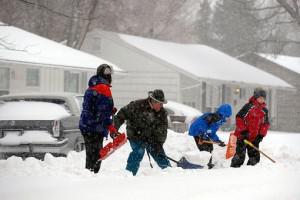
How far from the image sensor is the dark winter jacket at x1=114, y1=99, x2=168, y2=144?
33.3ft

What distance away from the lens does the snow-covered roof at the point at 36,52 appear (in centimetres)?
2047

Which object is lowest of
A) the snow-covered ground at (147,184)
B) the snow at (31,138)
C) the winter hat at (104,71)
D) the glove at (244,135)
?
the snow-covered ground at (147,184)

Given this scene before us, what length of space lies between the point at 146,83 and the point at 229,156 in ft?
55.9

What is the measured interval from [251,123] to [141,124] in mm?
2459

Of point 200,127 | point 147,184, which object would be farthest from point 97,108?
point 200,127

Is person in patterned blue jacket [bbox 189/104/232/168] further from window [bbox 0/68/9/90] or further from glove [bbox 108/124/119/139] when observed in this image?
window [bbox 0/68/9/90]

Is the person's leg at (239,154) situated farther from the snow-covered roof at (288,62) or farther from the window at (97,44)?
the snow-covered roof at (288,62)

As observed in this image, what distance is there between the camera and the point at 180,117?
22.1 meters

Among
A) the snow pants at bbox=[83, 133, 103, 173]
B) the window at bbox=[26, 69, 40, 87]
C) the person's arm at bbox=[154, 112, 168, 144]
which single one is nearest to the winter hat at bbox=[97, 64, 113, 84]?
the snow pants at bbox=[83, 133, 103, 173]

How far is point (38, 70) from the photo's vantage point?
24.2m

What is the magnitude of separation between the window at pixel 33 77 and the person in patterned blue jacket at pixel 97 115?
14709mm

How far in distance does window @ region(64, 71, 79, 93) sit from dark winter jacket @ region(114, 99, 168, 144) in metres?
16.4

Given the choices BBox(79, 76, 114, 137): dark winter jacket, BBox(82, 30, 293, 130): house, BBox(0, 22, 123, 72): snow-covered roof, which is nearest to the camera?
BBox(79, 76, 114, 137): dark winter jacket

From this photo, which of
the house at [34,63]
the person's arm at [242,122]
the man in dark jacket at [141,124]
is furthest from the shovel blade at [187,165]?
the house at [34,63]
